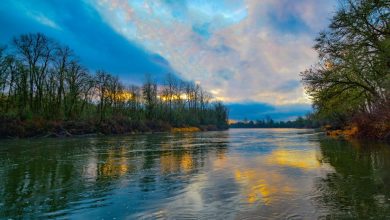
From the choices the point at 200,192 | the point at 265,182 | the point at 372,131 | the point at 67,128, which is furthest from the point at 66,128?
the point at 200,192

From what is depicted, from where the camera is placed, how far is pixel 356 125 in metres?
36.0

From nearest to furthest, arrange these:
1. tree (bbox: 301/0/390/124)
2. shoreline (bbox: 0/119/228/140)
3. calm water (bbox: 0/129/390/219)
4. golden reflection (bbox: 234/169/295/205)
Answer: calm water (bbox: 0/129/390/219) < golden reflection (bbox: 234/169/295/205) < tree (bbox: 301/0/390/124) < shoreline (bbox: 0/119/228/140)

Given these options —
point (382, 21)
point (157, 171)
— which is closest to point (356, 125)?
point (382, 21)

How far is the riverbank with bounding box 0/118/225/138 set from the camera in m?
49.2

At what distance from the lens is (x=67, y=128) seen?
6006 cm

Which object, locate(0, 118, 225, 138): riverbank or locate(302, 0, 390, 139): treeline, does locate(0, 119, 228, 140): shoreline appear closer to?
locate(0, 118, 225, 138): riverbank

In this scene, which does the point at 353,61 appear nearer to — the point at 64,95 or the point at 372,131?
the point at 372,131

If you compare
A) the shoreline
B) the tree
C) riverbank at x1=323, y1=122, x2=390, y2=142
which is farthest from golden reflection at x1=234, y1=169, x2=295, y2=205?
the shoreline

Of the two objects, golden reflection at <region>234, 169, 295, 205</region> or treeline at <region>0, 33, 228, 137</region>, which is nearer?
golden reflection at <region>234, 169, 295, 205</region>

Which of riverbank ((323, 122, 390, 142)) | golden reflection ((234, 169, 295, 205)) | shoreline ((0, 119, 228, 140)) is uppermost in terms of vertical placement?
shoreline ((0, 119, 228, 140))

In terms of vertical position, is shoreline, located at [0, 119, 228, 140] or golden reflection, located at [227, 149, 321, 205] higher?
shoreline, located at [0, 119, 228, 140]

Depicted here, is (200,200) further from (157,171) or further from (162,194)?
(157,171)

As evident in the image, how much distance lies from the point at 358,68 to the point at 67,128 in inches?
1976

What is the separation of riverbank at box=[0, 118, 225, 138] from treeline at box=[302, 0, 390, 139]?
42289 mm
